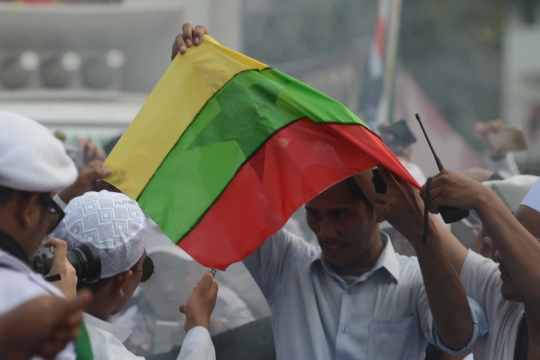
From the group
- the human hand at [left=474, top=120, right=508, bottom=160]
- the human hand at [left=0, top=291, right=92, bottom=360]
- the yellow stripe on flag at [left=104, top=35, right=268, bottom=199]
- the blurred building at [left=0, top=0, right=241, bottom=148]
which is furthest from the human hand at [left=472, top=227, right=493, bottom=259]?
the blurred building at [left=0, top=0, right=241, bottom=148]

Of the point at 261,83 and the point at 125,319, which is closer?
the point at 261,83

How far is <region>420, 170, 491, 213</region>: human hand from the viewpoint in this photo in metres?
2.07

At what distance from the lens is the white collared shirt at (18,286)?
1369 mm

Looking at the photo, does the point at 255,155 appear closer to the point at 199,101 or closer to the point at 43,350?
the point at 199,101

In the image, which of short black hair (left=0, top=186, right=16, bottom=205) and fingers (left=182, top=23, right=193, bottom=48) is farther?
fingers (left=182, top=23, right=193, bottom=48)

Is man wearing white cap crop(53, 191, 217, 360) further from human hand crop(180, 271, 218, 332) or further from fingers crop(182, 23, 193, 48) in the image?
fingers crop(182, 23, 193, 48)

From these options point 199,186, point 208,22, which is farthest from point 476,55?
point 199,186

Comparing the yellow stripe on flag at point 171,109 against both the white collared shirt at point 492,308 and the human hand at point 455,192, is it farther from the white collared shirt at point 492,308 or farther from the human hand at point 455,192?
the white collared shirt at point 492,308

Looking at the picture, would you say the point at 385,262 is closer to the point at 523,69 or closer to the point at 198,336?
the point at 198,336

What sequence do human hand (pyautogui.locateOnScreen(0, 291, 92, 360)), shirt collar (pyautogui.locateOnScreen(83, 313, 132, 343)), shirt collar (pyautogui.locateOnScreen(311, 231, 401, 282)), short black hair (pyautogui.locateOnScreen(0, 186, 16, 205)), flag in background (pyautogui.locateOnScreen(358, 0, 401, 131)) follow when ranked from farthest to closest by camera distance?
flag in background (pyautogui.locateOnScreen(358, 0, 401, 131)) → shirt collar (pyautogui.locateOnScreen(311, 231, 401, 282)) → shirt collar (pyautogui.locateOnScreen(83, 313, 132, 343)) → short black hair (pyautogui.locateOnScreen(0, 186, 16, 205)) → human hand (pyautogui.locateOnScreen(0, 291, 92, 360))

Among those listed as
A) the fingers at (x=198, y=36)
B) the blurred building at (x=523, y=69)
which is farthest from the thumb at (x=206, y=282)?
the blurred building at (x=523, y=69)

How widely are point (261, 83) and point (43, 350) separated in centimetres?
136

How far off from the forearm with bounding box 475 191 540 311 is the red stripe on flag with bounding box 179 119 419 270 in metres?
0.37

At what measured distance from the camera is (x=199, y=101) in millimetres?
2512
